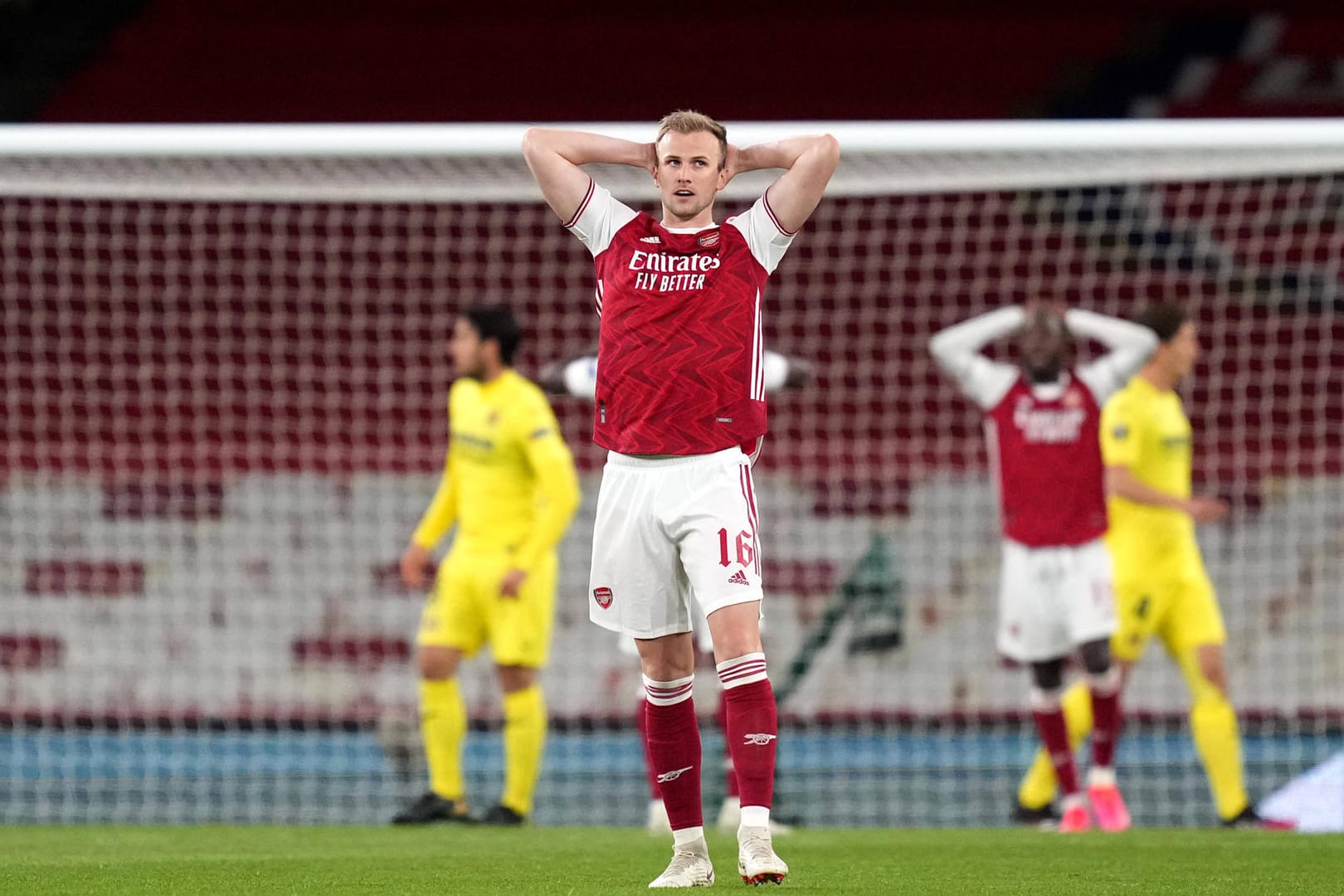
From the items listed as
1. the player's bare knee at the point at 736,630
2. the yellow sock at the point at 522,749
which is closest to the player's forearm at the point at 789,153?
the player's bare knee at the point at 736,630

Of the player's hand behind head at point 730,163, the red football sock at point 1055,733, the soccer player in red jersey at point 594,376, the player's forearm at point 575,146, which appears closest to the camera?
the player's hand behind head at point 730,163

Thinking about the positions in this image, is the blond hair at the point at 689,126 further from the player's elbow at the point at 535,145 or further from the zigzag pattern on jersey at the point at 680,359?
the player's elbow at the point at 535,145

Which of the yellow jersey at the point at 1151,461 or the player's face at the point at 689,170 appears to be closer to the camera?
the player's face at the point at 689,170

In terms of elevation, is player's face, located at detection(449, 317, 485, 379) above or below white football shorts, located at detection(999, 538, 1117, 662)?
above

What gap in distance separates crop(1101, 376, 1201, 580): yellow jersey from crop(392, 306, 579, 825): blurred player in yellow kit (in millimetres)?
2426

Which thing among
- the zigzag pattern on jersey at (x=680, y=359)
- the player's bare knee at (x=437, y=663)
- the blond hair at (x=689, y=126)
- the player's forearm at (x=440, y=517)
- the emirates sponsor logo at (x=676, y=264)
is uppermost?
the blond hair at (x=689, y=126)

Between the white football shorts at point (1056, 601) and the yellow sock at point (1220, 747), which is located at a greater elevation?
the white football shorts at point (1056, 601)

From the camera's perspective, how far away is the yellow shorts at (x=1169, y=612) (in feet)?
26.3

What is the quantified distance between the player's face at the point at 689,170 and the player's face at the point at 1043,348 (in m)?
3.72

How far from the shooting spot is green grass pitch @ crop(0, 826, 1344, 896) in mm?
4738

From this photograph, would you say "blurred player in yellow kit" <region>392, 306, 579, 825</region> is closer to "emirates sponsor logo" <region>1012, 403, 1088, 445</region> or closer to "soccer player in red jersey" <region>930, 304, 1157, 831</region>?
"soccer player in red jersey" <region>930, 304, 1157, 831</region>

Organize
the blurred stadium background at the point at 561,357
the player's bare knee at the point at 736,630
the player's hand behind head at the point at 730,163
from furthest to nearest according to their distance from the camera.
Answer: the blurred stadium background at the point at 561,357 → the player's hand behind head at the point at 730,163 → the player's bare knee at the point at 736,630

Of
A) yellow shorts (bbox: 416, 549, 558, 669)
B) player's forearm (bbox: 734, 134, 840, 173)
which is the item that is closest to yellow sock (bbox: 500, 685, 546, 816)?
yellow shorts (bbox: 416, 549, 558, 669)

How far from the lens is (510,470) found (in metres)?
8.10
